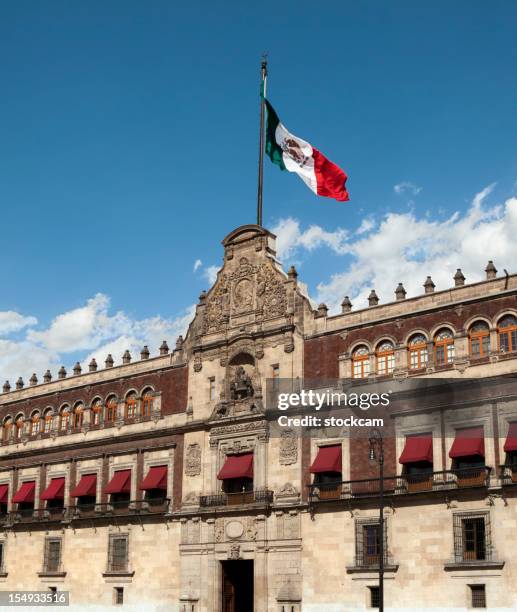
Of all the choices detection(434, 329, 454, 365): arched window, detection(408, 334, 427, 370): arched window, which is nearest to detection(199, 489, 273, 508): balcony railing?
detection(408, 334, 427, 370): arched window

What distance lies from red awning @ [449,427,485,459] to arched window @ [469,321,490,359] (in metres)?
3.41

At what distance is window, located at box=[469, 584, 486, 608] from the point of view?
3916cm

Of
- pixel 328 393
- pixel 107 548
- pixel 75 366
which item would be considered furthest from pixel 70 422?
pixel 328 393

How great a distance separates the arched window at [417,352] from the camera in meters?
44.0

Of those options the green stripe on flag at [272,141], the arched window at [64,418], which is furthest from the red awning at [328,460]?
the arched window at [64,418]

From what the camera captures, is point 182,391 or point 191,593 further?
point 182,391

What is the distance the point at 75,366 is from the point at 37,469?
7.12 m

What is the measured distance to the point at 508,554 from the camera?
3869 centimetres

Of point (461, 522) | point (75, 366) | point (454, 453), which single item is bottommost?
point (461, 522)

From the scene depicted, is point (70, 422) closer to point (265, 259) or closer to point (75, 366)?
point (75, 366)

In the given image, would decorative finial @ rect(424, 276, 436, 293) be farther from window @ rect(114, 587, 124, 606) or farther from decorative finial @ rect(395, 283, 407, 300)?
window @ rect(114, 587, 124, 606)

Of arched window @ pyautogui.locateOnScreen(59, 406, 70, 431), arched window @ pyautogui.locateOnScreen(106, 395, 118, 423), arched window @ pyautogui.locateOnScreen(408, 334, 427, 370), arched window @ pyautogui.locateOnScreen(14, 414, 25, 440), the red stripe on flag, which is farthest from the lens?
arched window @ pyautogui.locateOnScreen(14, 414, 25, 440)

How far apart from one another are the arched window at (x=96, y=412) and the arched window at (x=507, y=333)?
2753 centimetres

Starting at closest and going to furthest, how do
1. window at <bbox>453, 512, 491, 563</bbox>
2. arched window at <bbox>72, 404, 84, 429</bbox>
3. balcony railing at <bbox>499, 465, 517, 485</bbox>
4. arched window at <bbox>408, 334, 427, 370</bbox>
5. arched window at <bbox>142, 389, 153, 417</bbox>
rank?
balcony railing at <bbox>499, 465, 517, 485</bbox> < window at <bbox>453, 512, 491, 563</bbox> < arched window at <bbox>408, 334, 427, 370</bbox> < arched window at <bbox>142, 389, 153, 417</bbox> < arched window at <bbox>72, 404, 84, 429</bbox>
